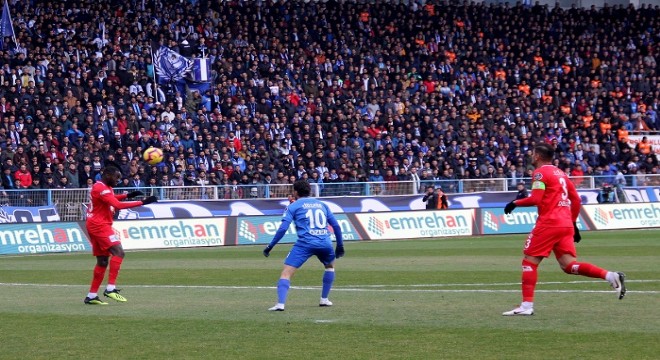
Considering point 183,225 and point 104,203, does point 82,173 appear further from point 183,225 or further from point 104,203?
point 104,203

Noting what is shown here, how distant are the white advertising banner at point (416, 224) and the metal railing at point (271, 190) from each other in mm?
3743

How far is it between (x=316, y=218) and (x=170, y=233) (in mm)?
18021

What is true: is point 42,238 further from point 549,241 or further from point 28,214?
point 549,241

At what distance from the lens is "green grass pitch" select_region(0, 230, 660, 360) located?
1008cm

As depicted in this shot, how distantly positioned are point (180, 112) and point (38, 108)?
5383mm

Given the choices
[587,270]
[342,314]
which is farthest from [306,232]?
[587,270]

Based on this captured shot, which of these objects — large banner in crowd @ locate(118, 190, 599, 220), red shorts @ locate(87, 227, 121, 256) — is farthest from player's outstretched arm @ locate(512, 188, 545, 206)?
large banner in crowd @ locate(118, 190, 599, 220)

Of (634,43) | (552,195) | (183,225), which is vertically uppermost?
(634,43)

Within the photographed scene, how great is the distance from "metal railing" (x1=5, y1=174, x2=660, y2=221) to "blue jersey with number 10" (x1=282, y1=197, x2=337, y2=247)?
20480 millimetres

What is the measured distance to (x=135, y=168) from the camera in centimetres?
3494

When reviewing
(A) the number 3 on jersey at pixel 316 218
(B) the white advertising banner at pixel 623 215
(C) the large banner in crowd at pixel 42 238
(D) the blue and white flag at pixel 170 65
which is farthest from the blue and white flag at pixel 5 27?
(A) the number 3 on jersey at pixel 316 218

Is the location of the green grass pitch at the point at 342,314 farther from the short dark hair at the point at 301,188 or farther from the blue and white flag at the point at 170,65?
the blue and white flag at the point at 170,65

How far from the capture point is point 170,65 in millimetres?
39750

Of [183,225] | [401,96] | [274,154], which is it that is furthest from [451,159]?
[183,225]
